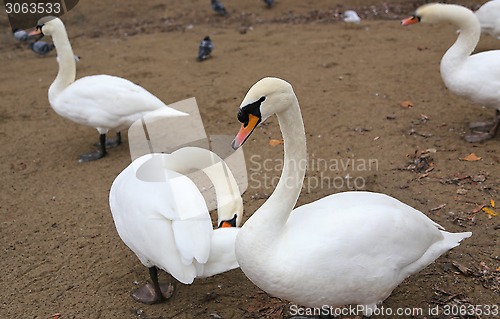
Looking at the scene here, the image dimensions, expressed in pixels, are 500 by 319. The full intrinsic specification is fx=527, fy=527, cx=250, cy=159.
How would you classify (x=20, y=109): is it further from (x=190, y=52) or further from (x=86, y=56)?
(x=190, y=52)

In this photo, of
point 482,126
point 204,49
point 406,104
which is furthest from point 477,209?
point 204,49

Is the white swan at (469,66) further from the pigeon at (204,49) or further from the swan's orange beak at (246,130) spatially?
the pigeon at (204,49)

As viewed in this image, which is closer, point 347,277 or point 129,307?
point 347,277

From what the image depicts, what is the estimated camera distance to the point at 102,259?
11.7ft

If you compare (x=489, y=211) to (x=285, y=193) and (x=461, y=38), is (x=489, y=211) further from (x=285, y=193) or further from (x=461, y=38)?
(x=285, y=193)

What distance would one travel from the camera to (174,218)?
278 cm

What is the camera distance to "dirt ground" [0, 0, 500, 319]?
10.4 feet

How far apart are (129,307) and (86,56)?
18.0 ft

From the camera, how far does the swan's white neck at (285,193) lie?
7.86 ft

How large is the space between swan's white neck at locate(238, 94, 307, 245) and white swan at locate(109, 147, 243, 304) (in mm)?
397

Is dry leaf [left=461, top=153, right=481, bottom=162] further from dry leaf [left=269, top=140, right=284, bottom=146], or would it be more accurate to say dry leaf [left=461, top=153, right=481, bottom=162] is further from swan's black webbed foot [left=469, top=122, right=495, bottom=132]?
dry leaf [left=269, top=140, right=284, bottom=146]

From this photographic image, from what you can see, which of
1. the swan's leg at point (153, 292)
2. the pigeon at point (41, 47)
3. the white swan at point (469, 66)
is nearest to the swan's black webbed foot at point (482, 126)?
the white swan at point (469, 66)

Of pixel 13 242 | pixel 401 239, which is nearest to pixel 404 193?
pixel 401 239

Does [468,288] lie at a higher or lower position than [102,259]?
higher
